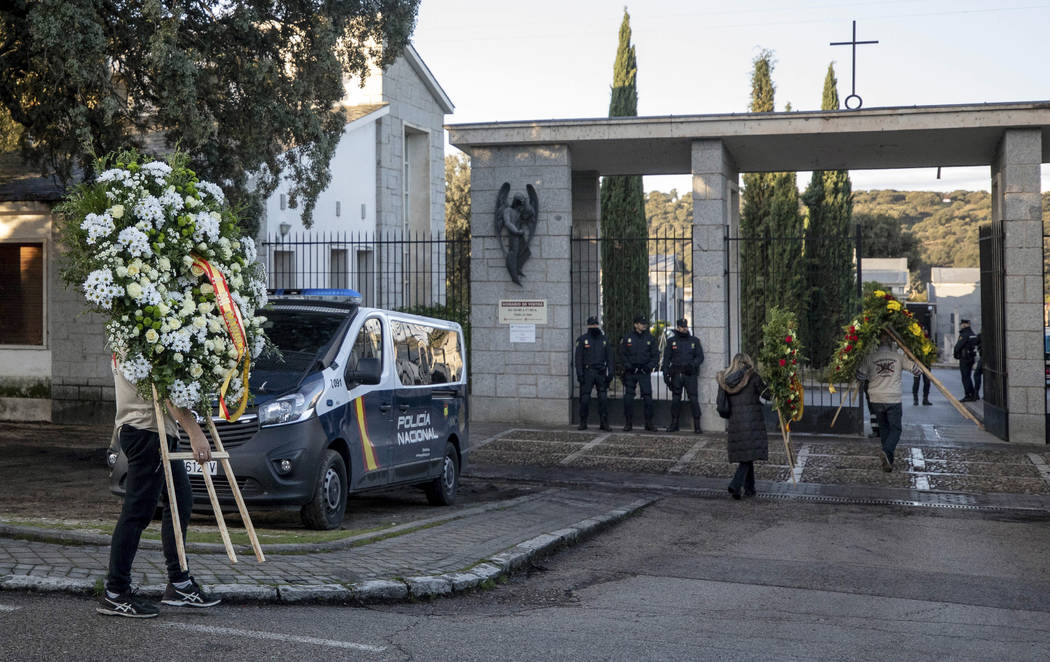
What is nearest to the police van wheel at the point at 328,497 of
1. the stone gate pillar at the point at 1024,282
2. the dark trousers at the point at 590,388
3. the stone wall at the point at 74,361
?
the dark trousers at the point at 590,388

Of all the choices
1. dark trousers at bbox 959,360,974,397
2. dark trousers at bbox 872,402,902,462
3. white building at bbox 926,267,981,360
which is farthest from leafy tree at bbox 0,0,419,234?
white building at bbox 926,267,981,360

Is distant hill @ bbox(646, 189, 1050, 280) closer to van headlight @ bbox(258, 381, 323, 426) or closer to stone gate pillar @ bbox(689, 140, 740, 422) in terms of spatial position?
stone gate pillar @ bbox(689, 140, 740, 422)

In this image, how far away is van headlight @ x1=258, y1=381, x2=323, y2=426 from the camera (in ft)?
27.8

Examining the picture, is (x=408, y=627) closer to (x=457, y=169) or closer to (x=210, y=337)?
(x=210, y=337)

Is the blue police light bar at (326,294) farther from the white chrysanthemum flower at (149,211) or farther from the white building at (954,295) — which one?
the white building at (954,295)

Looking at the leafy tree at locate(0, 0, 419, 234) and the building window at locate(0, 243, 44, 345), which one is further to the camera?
the building window at locate(0, 243, 44, 345)

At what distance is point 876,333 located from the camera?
1317 centimetres

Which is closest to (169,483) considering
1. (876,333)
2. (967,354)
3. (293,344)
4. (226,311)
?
(226,311)

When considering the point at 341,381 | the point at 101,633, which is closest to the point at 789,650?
the point at 101,633

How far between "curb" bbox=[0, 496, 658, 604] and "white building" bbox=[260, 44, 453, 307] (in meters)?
15.3

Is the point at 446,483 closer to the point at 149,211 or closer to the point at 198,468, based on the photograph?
the point at 198,468

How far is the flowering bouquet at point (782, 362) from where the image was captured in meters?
12.3

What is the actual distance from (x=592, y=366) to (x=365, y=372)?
8.67 meters

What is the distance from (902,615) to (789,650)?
1367 mm
